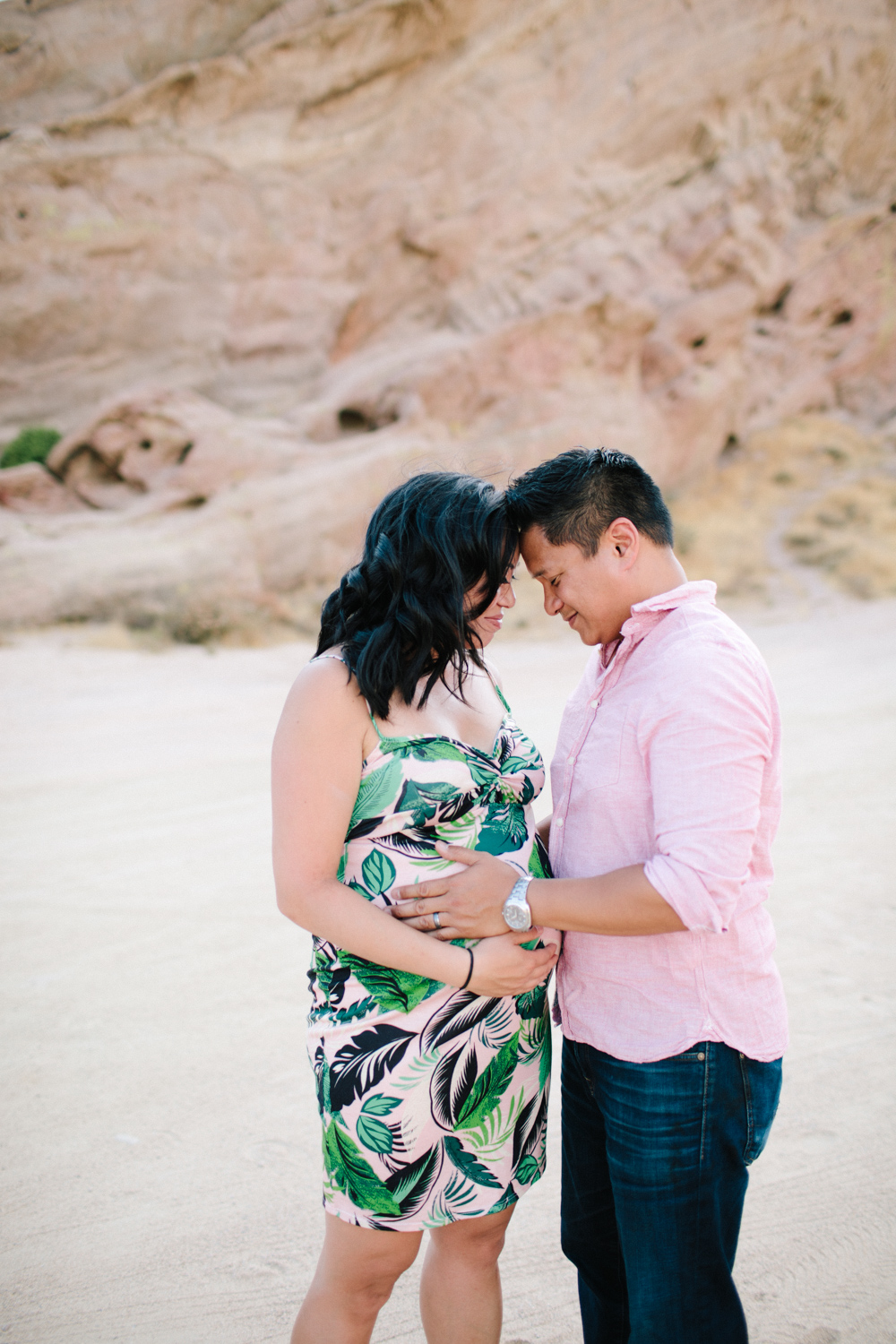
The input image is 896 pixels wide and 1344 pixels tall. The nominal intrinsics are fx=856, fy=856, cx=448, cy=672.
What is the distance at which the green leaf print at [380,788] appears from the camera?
1.65 metres

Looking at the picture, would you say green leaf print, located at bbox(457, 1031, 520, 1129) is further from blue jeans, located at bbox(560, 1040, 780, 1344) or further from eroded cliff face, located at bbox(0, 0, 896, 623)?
eroded cliff face, located at bbox(0, 0, 896, 623)

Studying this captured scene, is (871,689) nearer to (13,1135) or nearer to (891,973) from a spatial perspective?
(891,973)

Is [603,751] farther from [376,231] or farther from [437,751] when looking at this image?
[376,231]

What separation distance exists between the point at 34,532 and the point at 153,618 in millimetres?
2332

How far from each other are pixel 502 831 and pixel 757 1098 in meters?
0.67

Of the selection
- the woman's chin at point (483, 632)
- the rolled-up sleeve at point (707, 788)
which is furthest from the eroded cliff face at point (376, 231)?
the rolled-up sleeve at point (707, 788)

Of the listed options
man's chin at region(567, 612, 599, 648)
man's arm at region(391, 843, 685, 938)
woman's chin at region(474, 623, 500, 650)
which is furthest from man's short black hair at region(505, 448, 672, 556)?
man's arm at region(391, 843, 685, 938)

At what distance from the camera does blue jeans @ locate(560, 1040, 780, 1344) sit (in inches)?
59.8

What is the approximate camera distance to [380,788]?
1650 millimetres

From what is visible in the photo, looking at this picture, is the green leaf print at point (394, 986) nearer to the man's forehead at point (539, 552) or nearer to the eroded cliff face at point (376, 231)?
the man's forehead at point (539, 552)

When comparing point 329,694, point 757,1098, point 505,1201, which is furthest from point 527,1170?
point 329,694

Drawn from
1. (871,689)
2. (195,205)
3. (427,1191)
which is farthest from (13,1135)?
(195,205)

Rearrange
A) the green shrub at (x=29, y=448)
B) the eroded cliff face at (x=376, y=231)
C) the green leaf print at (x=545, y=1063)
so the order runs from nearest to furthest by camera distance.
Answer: the green leaf print at (x=545, y=1063), the green shrub at (x=29, y=448), the eroded cliff face at (x=376, y=231)

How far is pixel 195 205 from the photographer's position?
16125mm
